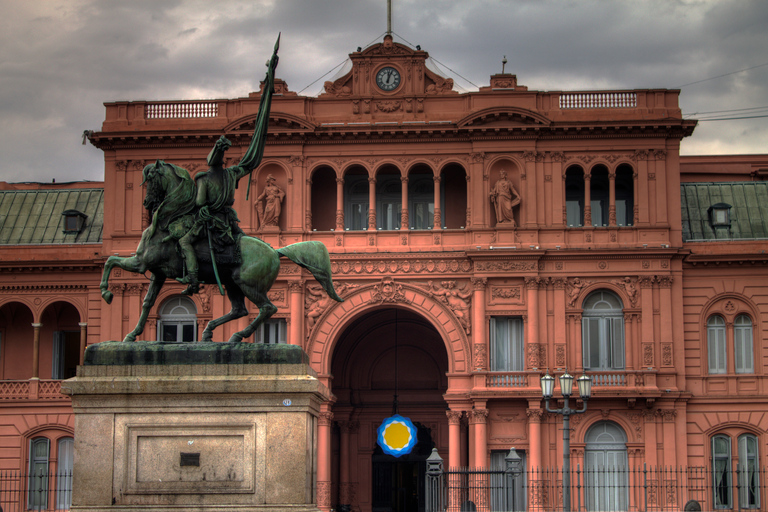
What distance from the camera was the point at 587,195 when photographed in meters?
45.7

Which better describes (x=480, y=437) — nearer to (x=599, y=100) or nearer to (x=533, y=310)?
(x=533, y=310)

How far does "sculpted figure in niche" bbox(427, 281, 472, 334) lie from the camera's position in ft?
149

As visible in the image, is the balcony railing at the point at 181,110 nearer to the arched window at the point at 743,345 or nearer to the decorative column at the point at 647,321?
the decorative column at the point at 647,321

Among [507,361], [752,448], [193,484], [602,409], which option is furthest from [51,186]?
[193,484]

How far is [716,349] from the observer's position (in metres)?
45.9

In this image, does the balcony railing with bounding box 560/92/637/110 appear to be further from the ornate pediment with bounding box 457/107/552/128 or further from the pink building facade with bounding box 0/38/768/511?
the ornate pediment with bounding box 457/107/552/128

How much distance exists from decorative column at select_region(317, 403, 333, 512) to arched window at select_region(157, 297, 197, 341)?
6.64 m

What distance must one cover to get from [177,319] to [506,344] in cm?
1389

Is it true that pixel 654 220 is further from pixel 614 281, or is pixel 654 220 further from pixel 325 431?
pixel 325 431

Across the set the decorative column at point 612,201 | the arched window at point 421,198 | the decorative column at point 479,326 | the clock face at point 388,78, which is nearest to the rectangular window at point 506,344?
the decorative column at point 479,326

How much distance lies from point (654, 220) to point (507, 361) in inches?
330

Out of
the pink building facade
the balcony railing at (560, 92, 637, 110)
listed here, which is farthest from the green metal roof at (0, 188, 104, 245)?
the balcony railing at (560, 92, 637, 110)

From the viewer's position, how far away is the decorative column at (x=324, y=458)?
148 ft

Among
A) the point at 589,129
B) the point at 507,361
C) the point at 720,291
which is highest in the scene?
the point at 589,129
